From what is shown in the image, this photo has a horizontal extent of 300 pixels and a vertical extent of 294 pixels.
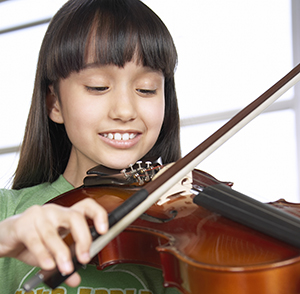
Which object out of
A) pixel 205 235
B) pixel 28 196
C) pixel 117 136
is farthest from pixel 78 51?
pixel 205 235

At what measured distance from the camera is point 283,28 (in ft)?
6.24

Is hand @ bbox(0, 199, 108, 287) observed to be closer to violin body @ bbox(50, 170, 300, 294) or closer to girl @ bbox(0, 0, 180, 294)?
violin body @ bbox(50, 170, 300, 294)

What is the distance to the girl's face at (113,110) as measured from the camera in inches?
31.5

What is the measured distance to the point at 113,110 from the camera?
0.80m

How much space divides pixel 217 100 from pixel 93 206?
1709 mm

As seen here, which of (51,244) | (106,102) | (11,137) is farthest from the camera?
(11,137)

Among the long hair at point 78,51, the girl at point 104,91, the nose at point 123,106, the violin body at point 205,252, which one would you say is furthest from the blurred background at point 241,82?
the violin body at point 205,252

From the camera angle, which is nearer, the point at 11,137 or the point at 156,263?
the point at 156,263

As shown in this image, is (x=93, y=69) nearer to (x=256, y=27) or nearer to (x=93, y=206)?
(x=93, y=206)

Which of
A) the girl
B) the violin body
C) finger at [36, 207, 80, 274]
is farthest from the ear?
finger at [36, 207, 80, 274]

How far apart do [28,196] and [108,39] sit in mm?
384

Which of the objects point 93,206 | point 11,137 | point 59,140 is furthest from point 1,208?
point 11,137

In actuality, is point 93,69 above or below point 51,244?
above

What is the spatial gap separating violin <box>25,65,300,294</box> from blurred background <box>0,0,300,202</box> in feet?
3.95
